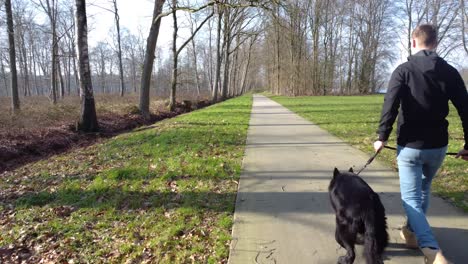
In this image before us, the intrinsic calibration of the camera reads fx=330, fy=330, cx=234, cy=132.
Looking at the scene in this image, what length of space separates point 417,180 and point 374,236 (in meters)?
0.78

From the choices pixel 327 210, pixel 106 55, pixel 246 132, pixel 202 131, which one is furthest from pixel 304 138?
pixel 106 55

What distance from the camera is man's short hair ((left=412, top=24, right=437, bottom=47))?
2891 mm

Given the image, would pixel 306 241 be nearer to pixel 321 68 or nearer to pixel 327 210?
pixel 327 210

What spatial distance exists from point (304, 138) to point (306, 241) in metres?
6.67

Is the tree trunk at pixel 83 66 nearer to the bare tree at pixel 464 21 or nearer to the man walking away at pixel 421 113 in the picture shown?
the man walking away at pixel 421 113

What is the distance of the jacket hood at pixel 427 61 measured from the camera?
9.32 feet

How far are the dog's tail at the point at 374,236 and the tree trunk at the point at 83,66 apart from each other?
11536 millimetres

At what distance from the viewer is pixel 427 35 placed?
2.90 meters

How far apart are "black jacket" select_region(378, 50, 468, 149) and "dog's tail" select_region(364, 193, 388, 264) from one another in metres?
0.76

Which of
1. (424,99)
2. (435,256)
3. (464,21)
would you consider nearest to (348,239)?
(435,256)

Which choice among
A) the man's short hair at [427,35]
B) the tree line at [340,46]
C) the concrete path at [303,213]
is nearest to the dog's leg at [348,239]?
the concrete path at [303,213]

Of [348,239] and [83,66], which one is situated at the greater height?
[83,66]

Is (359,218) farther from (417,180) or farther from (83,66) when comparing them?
(83,66)

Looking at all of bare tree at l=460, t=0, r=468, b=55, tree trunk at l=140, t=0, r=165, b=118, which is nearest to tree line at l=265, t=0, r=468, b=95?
bare tree at l=460, t=0, r=468, b=55
